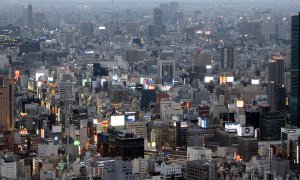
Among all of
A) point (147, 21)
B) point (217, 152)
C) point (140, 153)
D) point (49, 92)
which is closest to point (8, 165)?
point (140, 153)

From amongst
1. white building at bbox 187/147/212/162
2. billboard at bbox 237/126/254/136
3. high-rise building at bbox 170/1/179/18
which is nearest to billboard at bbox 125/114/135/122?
billboard at bbox 237/126/254/136

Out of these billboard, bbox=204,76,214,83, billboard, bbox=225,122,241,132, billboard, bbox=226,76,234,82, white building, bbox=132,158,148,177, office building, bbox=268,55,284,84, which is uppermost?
office building, bbox=268,55,284,84

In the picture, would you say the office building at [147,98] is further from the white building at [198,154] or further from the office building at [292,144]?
the white building at [198,154]

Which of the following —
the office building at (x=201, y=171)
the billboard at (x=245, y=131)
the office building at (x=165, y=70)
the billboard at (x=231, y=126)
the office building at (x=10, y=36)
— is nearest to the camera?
the office building at (x=201, y=171)

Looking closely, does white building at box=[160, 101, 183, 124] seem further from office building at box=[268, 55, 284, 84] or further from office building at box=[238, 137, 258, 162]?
office building at box=[268, 55, 284, 84]

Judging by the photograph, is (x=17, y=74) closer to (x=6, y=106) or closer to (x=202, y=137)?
(x=6, y=106)

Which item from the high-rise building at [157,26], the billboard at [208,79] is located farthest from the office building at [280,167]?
the high-rise building at [157,26]
